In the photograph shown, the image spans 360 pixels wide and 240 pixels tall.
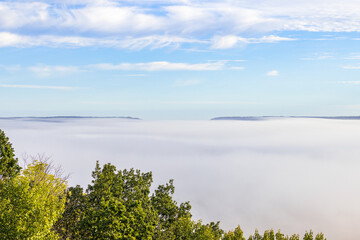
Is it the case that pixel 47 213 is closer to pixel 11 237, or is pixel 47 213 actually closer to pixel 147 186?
pixel 11 237

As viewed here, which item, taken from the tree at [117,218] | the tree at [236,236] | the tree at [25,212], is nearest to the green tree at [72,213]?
the tree at [117,218]

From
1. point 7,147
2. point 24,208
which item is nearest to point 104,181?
point 24,208

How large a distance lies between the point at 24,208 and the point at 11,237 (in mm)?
2091

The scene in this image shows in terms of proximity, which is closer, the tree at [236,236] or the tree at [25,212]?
the tree at [25,212]

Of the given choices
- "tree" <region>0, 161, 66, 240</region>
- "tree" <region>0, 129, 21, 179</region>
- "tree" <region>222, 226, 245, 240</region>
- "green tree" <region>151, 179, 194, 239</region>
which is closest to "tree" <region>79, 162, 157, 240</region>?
"green tree" <region>151, 179, 194, 239</region>

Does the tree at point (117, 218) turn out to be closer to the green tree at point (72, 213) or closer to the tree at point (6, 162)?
the green tree at point (72, 213)

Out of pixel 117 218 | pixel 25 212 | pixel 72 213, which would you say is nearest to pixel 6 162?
pixel 72 213

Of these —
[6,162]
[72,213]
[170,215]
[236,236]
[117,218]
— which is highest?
[6,162]

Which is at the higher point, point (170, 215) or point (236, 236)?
point (170, 215)

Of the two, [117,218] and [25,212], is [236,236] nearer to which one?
[117,218]

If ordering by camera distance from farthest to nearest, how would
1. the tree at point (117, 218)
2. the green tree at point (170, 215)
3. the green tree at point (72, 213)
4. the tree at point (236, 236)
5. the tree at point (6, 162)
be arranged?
the tree at point (236, 236)
the tree at point (6, 162)
the green tree at point (72, 213)
the green tree at point (170, 215)
the tree at point (117, 218)

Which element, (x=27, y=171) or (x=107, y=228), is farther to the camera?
(x=27, y=171)

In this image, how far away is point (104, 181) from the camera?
32500 millimetres

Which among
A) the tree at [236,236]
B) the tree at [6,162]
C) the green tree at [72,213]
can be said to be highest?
the tree at [6,162]
